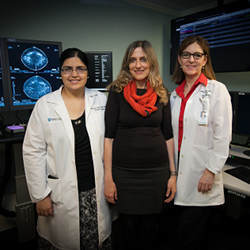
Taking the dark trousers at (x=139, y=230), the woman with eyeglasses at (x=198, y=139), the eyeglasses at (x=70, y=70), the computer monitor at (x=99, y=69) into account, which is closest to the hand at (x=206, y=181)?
the woman with eyeglasses at (x=198, y=139)

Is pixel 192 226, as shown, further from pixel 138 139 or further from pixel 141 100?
pixel 141 100

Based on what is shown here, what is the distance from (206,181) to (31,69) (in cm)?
152

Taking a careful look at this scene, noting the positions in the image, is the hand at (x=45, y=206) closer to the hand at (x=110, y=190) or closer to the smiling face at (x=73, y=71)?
the hand at (x=110, y=190)

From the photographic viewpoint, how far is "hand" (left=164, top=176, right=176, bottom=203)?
4.58ft

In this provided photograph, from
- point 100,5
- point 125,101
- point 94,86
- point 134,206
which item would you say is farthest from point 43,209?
point 100,5

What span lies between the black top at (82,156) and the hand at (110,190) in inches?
3.9

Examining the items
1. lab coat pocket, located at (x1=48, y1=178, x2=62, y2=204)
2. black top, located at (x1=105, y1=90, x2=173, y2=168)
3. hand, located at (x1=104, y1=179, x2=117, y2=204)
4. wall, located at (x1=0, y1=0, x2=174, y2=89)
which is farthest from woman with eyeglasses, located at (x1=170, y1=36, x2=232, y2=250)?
wall, located at (x1=0, y1=0, x2=174, y2=89)

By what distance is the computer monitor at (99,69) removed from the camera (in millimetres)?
2099

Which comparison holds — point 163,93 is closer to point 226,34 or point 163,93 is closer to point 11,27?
point 226,34

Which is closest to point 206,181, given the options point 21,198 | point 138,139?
point 138,139

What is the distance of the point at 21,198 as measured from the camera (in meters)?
1.85

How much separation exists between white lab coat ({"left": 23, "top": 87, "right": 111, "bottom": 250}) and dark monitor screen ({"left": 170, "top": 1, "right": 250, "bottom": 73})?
1532mm

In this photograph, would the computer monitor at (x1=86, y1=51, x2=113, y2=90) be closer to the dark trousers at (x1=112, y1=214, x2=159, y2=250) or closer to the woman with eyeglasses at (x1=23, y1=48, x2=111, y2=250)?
the woman with eyeglasses at (x1=23, y1=48, x2=111, y2=250)

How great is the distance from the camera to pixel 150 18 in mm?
2828
